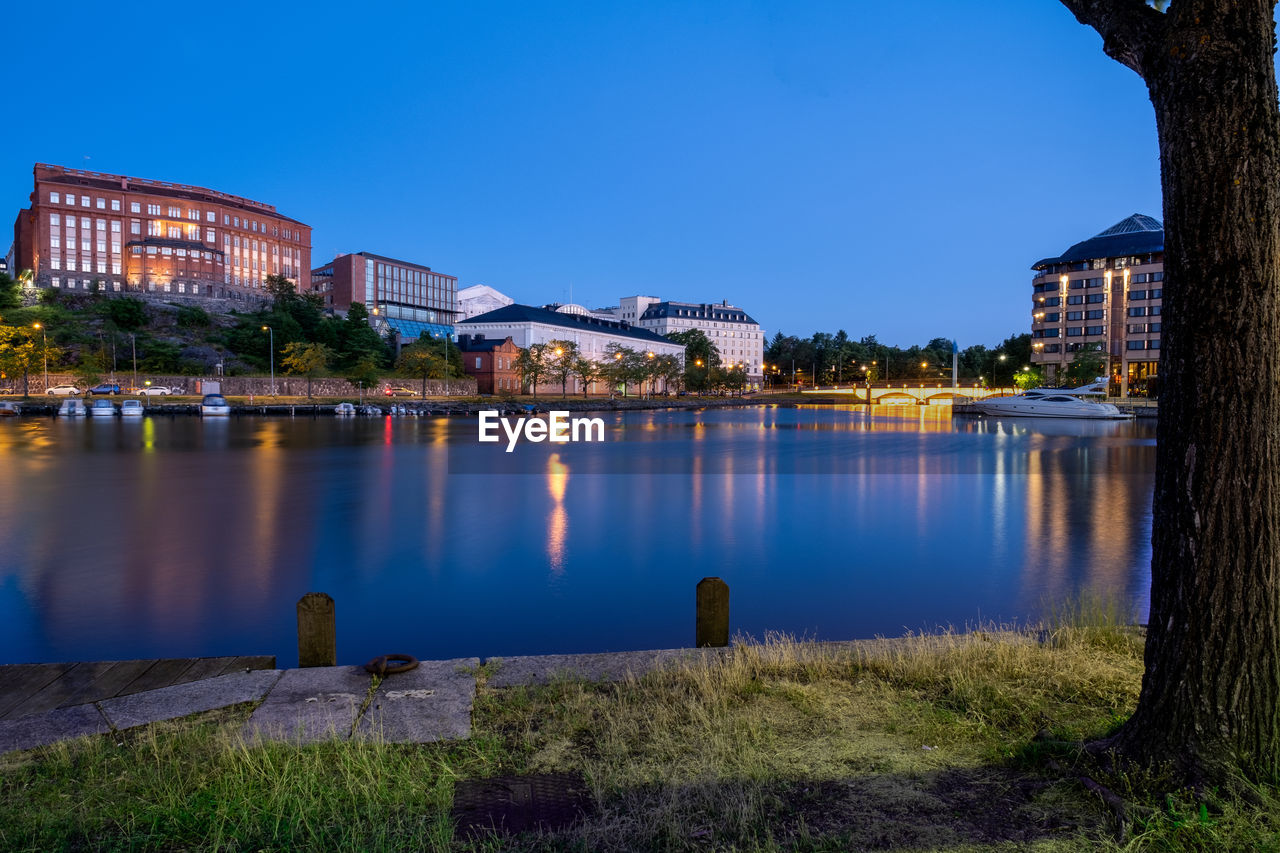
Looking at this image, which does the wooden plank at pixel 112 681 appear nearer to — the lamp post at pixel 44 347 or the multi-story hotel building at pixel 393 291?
the lamp post at pixel 44 347

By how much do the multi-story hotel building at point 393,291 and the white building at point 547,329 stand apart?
16053 mm

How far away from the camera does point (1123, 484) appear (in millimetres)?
25359

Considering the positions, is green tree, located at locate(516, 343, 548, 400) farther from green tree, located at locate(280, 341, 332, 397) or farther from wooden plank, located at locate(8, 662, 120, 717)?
wooden plank, located at locate(8, 662, 120, 717)

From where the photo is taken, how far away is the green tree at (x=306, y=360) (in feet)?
284

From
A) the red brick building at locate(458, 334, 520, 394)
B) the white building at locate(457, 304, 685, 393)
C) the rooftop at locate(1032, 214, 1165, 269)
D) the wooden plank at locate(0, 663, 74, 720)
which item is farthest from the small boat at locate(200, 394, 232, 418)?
the rooftop at locate(1032, 214, 1165, 269)

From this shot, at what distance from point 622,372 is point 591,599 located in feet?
346

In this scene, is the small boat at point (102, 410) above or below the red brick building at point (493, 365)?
below

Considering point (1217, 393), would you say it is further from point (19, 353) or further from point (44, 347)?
point (44, 347)

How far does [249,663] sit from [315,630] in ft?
2.12

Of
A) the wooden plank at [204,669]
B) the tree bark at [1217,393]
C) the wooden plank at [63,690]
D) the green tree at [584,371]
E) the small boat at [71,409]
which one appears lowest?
the wooden plank at [204,669]

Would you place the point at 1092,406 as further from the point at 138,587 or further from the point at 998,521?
the point at 138,587

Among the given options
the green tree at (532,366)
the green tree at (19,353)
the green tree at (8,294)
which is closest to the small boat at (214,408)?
the green tree at (19,353)

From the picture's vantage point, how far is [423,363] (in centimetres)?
9494

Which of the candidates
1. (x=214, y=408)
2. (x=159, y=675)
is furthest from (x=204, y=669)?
(x=214, y=408)
